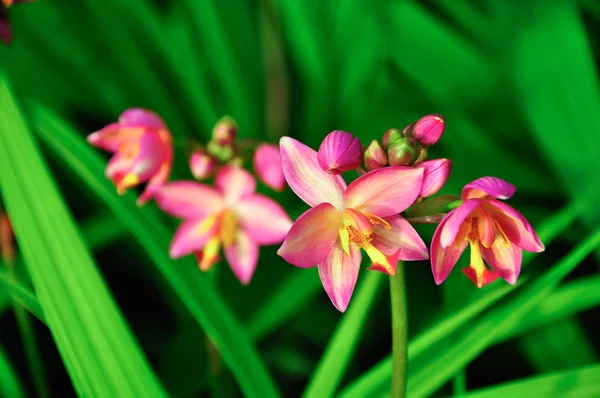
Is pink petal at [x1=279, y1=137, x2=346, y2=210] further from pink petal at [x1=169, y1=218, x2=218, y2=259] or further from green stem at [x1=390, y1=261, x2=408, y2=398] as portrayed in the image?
pink petal at [x1=169, y1=218, x2=218, y2=259]

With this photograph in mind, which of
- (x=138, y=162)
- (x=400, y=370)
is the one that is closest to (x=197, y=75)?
(x=138, y=162)

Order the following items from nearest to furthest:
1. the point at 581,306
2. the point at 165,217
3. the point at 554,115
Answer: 1. the point at 581,306
2. the point at 554,115
3. the point at 165,217

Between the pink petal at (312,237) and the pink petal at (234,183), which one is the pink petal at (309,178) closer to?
the pink petal at (312,237)

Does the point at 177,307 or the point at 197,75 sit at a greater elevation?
the point at 197,75

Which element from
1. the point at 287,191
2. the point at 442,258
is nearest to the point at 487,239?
the point at 442,258

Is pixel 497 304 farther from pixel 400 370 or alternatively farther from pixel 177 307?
pixel 177 307

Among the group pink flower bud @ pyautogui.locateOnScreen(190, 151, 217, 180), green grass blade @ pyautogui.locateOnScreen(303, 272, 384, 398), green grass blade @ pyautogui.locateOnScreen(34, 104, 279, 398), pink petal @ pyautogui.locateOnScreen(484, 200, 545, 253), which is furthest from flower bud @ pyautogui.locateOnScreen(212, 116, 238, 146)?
pink petal @ pyautogui.locateOnScreen(484, 200, 545, 253)
